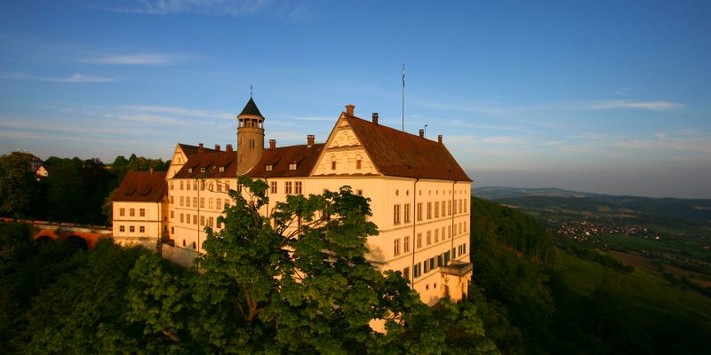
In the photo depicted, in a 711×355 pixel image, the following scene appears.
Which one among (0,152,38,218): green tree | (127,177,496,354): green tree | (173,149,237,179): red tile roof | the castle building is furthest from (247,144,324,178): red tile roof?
(0,152,38,218): green tree

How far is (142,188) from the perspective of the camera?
1975 inches

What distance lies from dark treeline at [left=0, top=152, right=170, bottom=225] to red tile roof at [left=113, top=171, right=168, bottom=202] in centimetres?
753

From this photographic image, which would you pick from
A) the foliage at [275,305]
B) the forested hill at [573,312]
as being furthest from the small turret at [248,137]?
the forested hill at [573,312]

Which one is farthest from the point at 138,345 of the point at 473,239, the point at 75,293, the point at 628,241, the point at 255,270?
the point at 628,241

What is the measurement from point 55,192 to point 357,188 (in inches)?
2118

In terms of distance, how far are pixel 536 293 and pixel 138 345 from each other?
1823 inches

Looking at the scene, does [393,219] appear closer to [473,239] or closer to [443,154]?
[443,154]

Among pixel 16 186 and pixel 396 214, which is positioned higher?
pixel 16 186

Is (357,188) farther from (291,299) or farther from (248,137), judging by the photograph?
(248,137)

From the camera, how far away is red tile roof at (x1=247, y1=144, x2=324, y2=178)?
3448cm

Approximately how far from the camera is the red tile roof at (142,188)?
4850 centimetres

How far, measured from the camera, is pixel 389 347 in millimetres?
12133

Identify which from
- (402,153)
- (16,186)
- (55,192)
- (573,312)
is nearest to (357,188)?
(402,153)

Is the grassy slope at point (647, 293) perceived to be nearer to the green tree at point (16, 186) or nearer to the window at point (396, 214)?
the window at point (396, 214)
